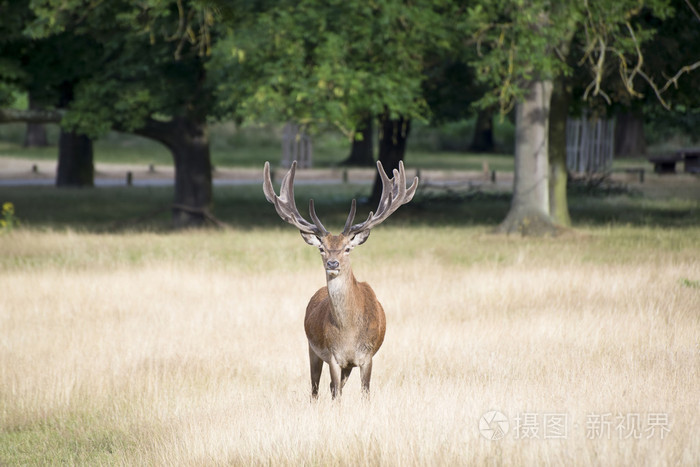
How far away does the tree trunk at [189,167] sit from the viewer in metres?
A: 26.5

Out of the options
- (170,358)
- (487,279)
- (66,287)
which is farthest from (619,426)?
(66,287)

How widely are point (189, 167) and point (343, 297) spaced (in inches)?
778

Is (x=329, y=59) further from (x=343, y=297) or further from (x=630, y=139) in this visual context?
(x=630, y=139)

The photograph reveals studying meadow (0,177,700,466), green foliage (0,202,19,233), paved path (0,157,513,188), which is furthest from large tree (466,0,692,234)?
paved path (0,157,513,188)

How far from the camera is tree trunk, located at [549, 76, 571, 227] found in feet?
80.9

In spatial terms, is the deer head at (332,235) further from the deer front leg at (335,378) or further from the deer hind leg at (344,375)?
the deer hind leg at (344,375)

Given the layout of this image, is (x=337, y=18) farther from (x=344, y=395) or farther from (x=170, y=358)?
(x=344, y=395)

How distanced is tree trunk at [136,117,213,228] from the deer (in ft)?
61.7

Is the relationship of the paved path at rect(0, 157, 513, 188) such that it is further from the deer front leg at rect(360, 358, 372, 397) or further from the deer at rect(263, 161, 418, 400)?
the deer front leg at rect(360, 358, 372, 397)

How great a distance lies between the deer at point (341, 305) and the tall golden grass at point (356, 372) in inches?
15.3

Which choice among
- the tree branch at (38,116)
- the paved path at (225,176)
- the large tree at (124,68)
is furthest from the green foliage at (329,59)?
the paved path at (225,176)

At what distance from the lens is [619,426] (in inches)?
284

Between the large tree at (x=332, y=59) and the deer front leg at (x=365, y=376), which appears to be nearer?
the deer front leg at (x=365, y=376)

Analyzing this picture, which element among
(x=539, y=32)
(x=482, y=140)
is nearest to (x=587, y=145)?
(x=482, y=140)
